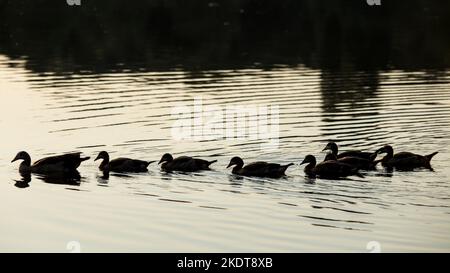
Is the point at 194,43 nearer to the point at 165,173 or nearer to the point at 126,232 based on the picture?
the point at 165,173

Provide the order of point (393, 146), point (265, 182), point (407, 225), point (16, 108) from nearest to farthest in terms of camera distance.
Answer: point (407, 225) → point (265, 182) → point (393, 146) → point (16, 108)

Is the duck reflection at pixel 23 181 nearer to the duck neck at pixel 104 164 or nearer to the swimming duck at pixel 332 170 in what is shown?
the duck neck at pixel 104 164

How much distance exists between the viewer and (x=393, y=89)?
43.7 meters

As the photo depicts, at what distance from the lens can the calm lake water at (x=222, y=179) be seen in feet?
68.0

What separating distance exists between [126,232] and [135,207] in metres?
2.11

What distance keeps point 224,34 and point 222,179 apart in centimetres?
4371

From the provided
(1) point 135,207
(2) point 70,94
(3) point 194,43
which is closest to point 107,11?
(3) point 194,43

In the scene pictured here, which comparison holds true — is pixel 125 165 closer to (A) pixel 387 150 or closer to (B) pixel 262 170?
(B) pixel 262 170

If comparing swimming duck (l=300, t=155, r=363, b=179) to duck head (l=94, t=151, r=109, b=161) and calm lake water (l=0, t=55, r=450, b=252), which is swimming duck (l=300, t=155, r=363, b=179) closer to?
calm lake water (l=0, t=55, r=450, b=252)

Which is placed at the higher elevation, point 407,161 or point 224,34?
point 224,34

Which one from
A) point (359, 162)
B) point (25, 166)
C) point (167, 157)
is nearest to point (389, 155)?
point (359, 162)

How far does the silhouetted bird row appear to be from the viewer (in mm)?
26656

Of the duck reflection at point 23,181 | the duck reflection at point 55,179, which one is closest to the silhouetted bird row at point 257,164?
the duck reflection at point 55,179

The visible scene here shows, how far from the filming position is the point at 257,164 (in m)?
26.8
